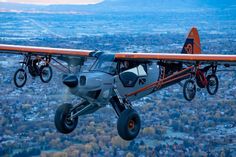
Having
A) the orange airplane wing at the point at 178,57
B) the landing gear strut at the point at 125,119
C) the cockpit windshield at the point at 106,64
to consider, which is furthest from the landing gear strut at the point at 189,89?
the cockpit windshield at the point at 106,64

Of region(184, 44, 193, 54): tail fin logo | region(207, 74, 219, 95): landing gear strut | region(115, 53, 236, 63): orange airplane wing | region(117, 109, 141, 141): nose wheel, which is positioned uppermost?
region(184, 44, 193, 54): tail fin logo

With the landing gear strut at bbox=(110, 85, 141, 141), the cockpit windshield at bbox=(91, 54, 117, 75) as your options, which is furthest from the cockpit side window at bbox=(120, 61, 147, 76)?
the landing gear strut at bbox=(110, 85, 141, 141)

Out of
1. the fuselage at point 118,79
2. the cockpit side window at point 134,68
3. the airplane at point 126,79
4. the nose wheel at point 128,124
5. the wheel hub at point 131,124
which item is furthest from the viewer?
the cockpit side window at point 134,68

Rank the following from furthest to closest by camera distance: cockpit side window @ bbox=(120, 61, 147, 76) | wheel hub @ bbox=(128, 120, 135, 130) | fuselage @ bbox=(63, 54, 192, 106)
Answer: cockpit side window @ bbox=(120, 61, 147, 76)
wheel hub @ bbox=(128, 120, 135, 130)
fuselage @ bbox=(63, 54, 192, 106)

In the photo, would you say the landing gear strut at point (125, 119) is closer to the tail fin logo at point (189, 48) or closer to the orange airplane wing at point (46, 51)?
the orange airplane wing at point (46, 51)

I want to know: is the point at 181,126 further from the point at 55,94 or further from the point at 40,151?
the point at 55,94

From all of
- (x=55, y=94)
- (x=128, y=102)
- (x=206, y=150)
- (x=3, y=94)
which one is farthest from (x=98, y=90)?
(x=3, y=94)

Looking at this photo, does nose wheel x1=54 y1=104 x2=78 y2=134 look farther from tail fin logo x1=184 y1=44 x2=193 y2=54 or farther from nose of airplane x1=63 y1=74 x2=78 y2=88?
tail fin logo x1=184 y1=44 x2=193 y2=54
